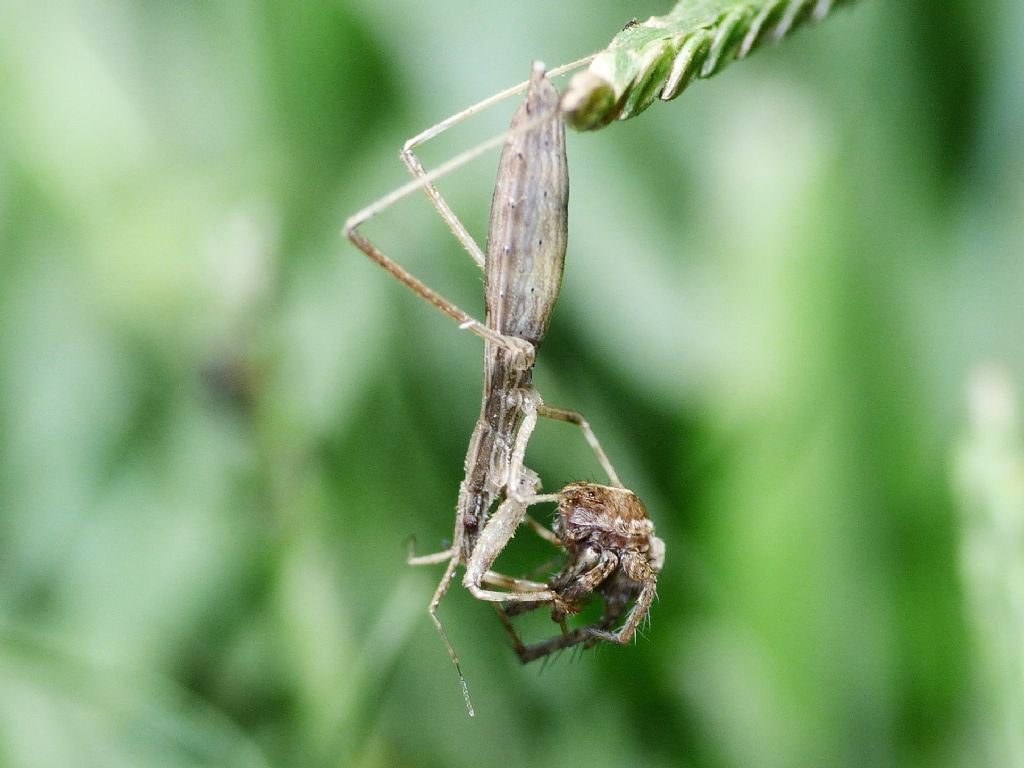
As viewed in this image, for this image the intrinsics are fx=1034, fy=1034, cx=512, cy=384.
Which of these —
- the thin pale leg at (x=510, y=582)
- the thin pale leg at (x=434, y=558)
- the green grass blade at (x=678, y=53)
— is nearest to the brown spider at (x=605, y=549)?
the thin pale leg at (x=510, y=582)

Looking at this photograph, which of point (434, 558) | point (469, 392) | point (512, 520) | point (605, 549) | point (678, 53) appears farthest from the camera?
point (469, 392)

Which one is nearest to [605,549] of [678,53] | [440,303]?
[440,303]

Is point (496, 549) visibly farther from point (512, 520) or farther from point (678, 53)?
point (678, 53)

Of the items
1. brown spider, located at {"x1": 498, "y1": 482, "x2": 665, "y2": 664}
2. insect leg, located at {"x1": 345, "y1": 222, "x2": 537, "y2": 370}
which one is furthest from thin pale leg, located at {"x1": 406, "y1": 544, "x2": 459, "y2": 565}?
insect leg, located at {"x1": 345, "y1": 222, "x2": 537, "y2": 370}

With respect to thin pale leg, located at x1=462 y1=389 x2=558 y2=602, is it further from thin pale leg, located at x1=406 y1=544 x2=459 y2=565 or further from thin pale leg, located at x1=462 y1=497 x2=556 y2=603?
thin pale leg, located at x1=406 y1=544 x2=459 y2=565

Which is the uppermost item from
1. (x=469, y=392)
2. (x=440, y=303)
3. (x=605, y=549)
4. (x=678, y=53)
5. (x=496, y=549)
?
(x=678, y=53)
